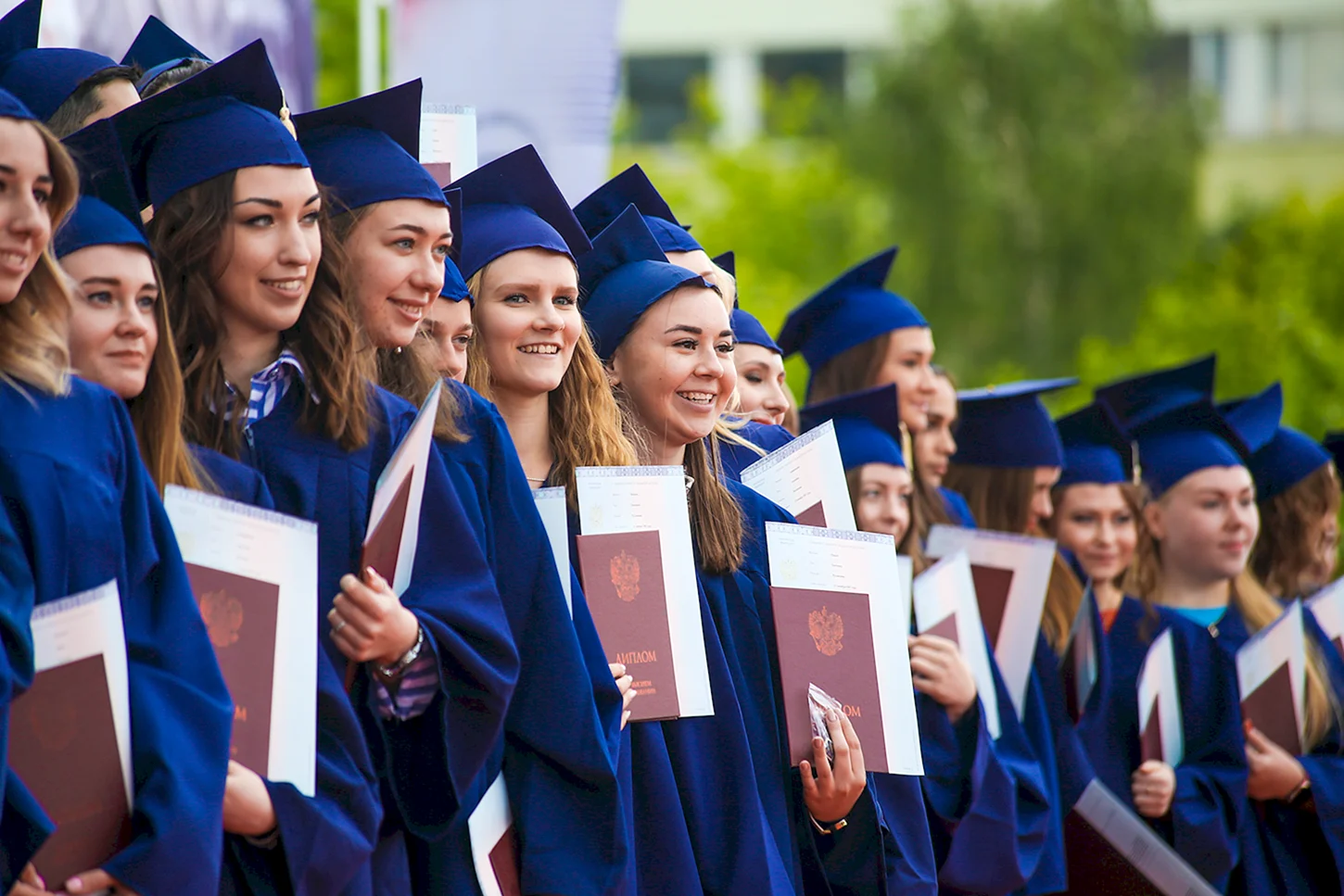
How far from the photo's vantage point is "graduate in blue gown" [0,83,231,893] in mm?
2666

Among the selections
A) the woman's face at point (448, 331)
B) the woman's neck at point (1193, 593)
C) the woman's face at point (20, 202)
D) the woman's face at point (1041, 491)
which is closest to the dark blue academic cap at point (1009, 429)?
the woman's face at point (1041, 491)

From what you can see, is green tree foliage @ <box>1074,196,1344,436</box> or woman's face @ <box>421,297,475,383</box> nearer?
woman's face @ <box>421,297,475,383</box>

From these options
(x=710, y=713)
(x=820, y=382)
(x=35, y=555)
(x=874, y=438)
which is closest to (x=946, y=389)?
(x=820, y=382)

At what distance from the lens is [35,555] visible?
105 inches

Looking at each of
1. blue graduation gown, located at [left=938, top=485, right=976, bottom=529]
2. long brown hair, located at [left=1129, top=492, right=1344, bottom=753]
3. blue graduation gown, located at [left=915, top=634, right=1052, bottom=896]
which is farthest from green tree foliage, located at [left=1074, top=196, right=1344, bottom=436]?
blue graduation gown, located at [left=915, top=634, right=1052, bottom=896]

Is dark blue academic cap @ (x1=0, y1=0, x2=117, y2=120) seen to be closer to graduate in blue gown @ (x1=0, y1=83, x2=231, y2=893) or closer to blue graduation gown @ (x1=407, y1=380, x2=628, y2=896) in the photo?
graduate in blue gown @ (x1=0, y1=83, x2=231, y2=893)

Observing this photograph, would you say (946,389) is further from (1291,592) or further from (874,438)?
(1291,592)

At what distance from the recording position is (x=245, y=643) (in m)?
2.93

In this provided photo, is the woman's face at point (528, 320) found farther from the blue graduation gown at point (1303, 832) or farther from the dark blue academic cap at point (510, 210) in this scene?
the blue graduation gown at point (1303, 832)

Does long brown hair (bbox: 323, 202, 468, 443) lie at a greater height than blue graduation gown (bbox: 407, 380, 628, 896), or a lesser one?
greater

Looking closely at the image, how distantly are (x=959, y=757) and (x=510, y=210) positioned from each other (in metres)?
2.12

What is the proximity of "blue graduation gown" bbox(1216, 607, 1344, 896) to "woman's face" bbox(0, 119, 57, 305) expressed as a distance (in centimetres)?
467

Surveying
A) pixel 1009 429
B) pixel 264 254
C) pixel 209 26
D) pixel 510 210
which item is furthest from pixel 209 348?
pixel 1009 429

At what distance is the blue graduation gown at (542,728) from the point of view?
135 inches
